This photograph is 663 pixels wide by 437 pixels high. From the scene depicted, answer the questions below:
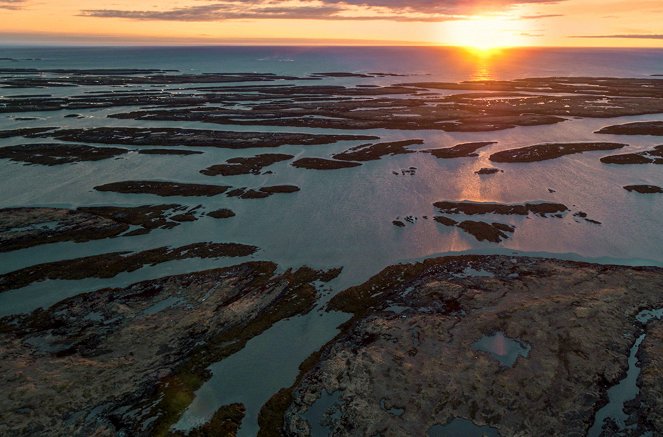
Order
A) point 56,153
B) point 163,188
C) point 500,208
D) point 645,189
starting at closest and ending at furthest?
point 500,208, point 645,189, point 163,188, point 56,153

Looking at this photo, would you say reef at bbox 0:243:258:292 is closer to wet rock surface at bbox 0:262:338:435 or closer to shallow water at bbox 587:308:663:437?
wet rock surface at bbox 0:262:338:435

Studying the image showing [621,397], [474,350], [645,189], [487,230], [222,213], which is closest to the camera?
[621,397]

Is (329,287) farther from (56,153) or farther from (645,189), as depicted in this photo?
(56,153)

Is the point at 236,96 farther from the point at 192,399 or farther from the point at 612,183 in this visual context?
the point at 192,399

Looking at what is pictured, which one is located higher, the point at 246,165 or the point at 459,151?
the point at 459,151

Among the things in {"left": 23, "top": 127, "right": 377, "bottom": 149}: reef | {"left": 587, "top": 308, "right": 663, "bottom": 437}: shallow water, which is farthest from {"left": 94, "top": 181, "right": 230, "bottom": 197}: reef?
{"left": 587, "top": 308, "right": 663, "bottom": 437}: shallow water

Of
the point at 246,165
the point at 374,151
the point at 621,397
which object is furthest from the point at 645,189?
the point at 246,165
